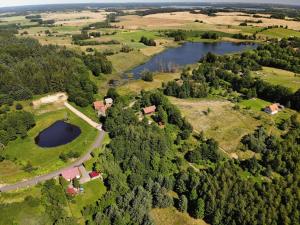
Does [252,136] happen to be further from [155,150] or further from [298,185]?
[155,150]

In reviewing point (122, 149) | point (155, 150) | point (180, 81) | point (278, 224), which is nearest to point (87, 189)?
point (122, 149)

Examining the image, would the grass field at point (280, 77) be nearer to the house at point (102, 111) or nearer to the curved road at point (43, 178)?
the house at point (102, 111)

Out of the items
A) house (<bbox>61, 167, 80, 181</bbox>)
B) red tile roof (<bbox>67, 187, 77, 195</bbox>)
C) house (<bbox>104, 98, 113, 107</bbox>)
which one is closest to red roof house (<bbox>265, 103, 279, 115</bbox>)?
house (<bbox>104, 98, 113, 107</bbox>)

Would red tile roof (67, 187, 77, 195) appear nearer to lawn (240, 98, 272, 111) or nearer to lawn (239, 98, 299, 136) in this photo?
lawn (239, 98, 299, 136)

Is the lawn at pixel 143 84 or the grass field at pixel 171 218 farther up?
the grass field at pixel 171 218

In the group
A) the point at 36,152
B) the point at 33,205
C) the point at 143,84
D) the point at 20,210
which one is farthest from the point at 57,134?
the point at 143,84

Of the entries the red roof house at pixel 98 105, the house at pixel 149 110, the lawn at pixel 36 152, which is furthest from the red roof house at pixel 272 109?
the lawn at pixel 36 152

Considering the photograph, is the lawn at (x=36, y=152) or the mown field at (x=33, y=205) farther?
the lawn at (x=36, y=152)
